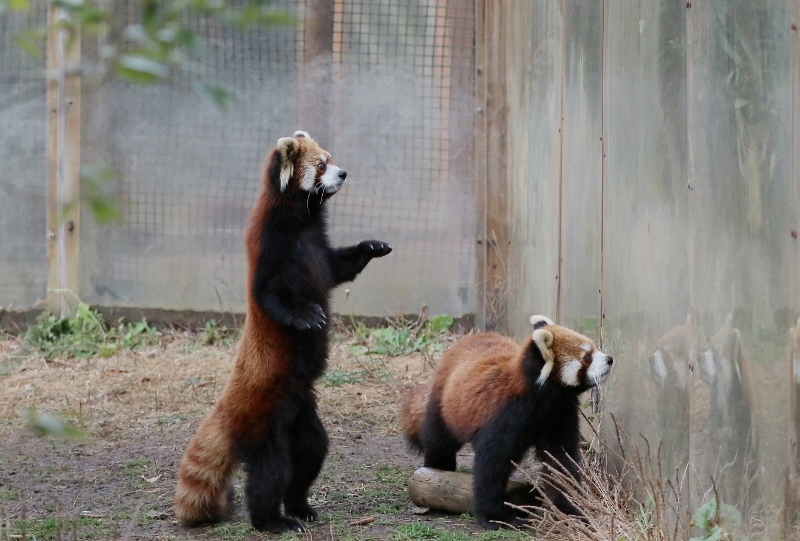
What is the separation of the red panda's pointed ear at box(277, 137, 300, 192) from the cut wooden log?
1731 millimetres

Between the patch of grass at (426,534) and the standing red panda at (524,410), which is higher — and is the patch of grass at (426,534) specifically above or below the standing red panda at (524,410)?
below

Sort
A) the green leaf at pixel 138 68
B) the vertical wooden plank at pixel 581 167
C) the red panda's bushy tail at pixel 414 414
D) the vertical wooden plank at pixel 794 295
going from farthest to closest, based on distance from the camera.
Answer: the red panda's bushy tail at pixel 414 414 → the vertical wooden plank at pixel 581 167 → the vertical wooden plank at pixel 794 295 → the green leaf at pixel 138 68

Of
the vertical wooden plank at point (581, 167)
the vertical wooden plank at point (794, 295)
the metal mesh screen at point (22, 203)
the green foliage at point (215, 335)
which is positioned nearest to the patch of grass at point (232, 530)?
the vertical wooden plank at point (581, 167)

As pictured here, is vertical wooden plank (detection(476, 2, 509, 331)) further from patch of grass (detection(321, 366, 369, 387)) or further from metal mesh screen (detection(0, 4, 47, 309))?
metal mesh screen (detection(0, 4, 47, 309))

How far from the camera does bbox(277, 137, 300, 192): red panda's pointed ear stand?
18.2ft

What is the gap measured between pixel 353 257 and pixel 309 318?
0.87m

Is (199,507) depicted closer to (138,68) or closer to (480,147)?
(138,68)

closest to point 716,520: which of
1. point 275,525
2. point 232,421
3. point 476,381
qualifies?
point 476,381

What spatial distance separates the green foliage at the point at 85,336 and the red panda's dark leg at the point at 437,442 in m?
4.54

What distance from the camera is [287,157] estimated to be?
18.4 feet

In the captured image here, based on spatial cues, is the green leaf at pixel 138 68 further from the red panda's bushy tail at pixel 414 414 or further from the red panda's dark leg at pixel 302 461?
the red panda's bushy tail at pixel 414 414

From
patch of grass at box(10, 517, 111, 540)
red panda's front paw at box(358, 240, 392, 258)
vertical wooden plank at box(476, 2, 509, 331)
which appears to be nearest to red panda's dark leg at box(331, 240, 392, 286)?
red panda's front paw at box(358, 240, 392, 258)

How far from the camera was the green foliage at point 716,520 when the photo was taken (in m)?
3.89

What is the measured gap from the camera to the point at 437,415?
5781 mm
